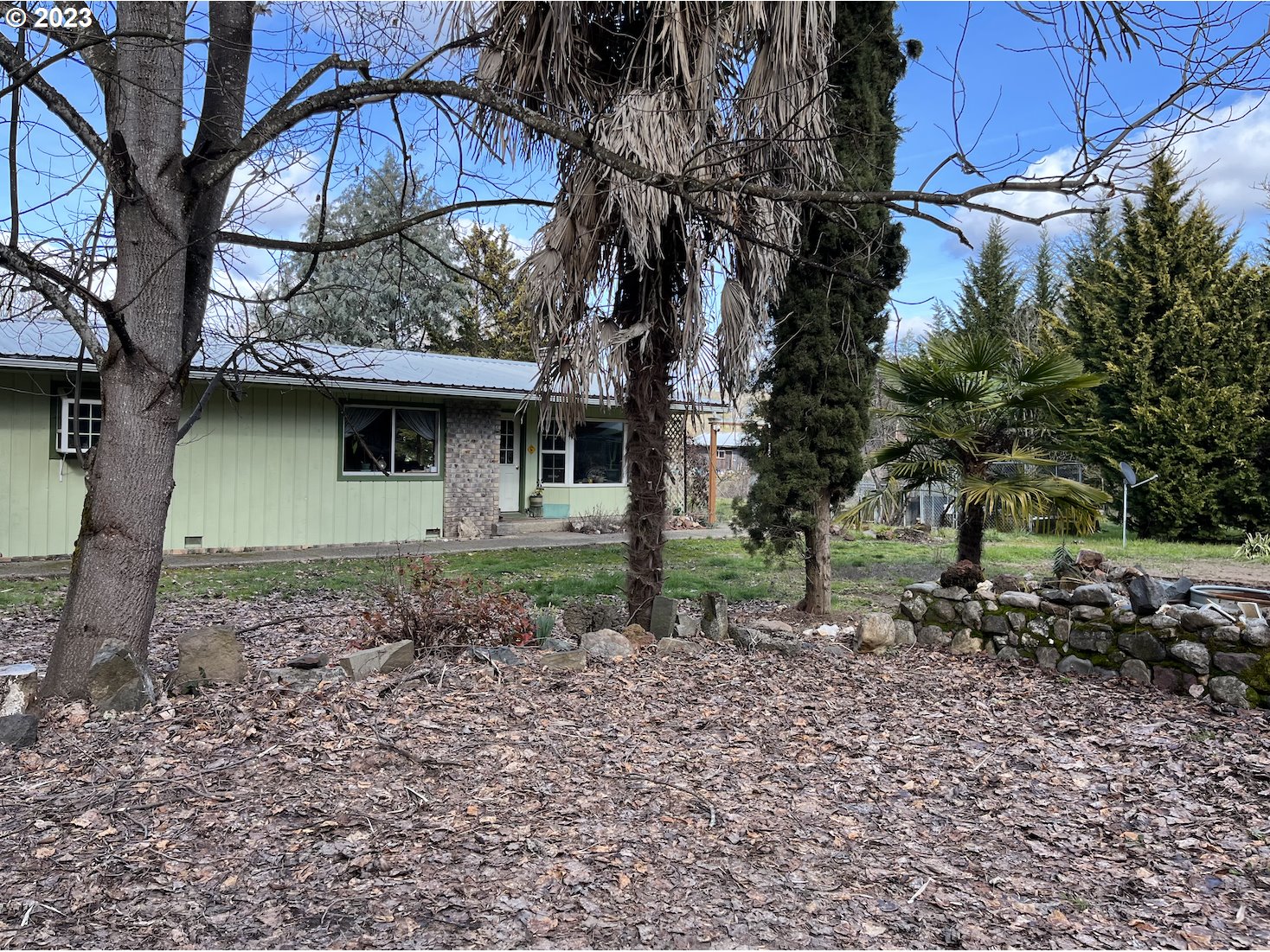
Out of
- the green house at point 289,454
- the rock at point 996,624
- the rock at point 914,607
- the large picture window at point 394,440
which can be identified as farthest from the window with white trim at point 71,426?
the rock at point 996,624

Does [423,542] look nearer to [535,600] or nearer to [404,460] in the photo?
[404,460]

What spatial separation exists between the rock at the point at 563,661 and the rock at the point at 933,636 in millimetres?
2814

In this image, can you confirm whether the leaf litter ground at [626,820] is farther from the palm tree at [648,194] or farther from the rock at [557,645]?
the palm tree at [648,194]

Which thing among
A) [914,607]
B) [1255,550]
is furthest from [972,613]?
[1255,550]

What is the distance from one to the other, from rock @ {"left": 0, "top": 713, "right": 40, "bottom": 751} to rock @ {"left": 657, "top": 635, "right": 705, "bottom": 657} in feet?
11.2

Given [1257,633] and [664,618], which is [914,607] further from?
[1257,633]

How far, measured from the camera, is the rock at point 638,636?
5859mm

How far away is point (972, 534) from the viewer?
713 cm

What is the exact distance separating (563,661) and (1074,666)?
3326 mm

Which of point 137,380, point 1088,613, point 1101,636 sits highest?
point 137,380

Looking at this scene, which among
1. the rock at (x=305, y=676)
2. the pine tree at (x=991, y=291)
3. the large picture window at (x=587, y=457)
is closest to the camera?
the rock at (x=305, y=676)

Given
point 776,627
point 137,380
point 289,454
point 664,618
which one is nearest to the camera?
point 137,380

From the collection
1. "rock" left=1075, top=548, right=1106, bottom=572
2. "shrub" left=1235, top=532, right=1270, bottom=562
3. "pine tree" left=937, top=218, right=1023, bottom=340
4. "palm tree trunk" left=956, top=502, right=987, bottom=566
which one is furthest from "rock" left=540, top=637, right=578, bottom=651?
"pine tree" left=937, top=218, right=1023, bottom=340

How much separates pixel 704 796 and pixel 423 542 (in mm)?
11193
